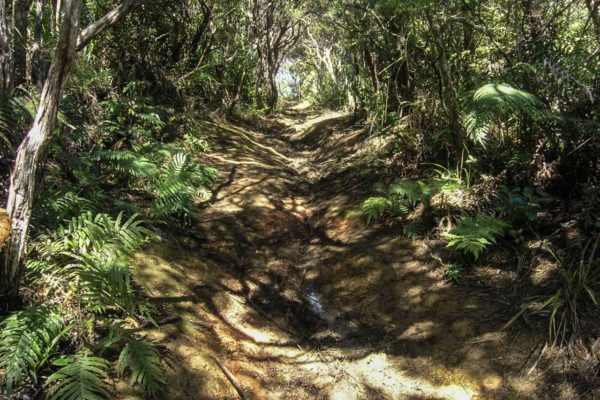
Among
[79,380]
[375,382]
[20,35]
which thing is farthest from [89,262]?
[20,35]

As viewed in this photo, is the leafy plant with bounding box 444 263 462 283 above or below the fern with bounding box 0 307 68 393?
below

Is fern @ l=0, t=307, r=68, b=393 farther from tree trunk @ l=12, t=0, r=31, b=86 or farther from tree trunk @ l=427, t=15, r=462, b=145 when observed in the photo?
tree trunk @ l=427, t=15, r=462, b=145

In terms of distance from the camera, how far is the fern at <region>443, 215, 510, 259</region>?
12.5ft

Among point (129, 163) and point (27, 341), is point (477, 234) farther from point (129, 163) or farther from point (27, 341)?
point (129, 163)

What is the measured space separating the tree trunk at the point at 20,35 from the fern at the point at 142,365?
3387mm

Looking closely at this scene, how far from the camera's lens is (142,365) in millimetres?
2596

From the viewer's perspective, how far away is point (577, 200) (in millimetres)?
3867

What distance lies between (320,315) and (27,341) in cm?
246

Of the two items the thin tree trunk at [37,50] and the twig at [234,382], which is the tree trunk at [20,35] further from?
the twig at [234,382]

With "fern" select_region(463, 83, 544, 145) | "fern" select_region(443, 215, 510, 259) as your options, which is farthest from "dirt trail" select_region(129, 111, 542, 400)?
"fern" select_region(463, 83, 544, 145)

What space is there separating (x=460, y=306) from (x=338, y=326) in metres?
1.07

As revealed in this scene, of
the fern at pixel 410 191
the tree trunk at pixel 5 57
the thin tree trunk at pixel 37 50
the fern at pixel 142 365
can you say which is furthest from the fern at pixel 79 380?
the fern at pixel 410 191

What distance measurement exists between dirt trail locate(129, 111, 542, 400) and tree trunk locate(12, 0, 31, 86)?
8.50 ft

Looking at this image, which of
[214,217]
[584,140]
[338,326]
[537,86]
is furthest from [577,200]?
[214,217]
